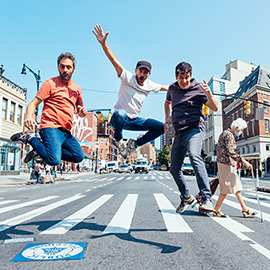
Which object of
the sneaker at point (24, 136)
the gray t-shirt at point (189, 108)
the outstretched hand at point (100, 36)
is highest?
the outstretched hand at point (100, 36)

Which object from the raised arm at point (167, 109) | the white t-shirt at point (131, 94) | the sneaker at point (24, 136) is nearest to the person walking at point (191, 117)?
the raised arm at point (167, 109)

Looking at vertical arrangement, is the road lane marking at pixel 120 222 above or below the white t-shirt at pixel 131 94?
below

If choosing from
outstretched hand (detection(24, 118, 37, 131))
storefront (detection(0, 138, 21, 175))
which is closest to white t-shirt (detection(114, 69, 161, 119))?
outstretched hand (detection(24, 118, 37, 131))

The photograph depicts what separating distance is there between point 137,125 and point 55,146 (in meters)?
1.22

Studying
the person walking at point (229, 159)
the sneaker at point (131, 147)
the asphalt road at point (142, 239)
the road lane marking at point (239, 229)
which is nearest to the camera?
the asphalt road at point (142, 239)

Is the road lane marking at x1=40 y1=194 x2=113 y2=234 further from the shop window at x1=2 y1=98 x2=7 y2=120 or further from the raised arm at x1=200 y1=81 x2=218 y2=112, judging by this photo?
the shop window at x1=2 y1=98 x2=7 y2=120

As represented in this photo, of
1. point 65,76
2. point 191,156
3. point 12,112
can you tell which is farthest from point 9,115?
point 191,156

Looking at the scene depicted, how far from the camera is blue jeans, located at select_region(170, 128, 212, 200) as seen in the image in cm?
371

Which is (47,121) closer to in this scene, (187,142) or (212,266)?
(187,142)

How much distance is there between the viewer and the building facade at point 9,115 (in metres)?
26.7

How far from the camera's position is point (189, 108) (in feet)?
12.8

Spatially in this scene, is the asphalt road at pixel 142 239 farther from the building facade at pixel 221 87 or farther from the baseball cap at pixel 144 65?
the building facade at pixel 221 87

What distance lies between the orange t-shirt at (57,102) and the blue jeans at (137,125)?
76cm

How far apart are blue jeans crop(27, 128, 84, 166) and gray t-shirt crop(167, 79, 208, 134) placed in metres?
1.59
